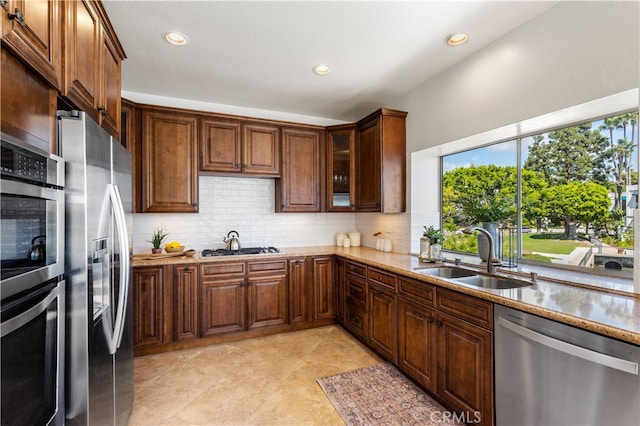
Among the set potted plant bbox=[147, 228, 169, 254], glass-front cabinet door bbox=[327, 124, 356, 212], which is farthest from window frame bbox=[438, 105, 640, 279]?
potted plant bbox=[147, 228, 169, 254]

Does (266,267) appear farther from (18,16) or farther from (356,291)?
(18,16)

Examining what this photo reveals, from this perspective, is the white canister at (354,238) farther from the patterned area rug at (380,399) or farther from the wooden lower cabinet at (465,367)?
the wooden lower cabinet at (465,367)

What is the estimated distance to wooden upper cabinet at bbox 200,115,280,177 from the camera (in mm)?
3367

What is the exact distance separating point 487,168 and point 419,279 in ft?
4.56

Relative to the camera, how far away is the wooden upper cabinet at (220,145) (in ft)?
11.0

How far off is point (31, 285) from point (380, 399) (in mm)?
2145

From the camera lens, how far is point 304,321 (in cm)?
349

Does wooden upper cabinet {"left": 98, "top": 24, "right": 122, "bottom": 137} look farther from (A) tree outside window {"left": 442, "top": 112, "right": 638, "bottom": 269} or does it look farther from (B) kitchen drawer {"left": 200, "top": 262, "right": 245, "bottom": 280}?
(A) tree outside window {"left": 442, "top": 112, "right": 638, "bottom": 269}

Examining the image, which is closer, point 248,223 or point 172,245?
point 172,245

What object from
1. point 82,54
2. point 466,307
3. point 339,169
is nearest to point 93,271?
point 82,54

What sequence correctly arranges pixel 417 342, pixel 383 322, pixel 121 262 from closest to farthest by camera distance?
pixel 121 262 → pixel 417 342 → pixel 383 322

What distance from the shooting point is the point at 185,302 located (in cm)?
302

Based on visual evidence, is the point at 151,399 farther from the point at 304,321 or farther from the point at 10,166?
the point at 10,166

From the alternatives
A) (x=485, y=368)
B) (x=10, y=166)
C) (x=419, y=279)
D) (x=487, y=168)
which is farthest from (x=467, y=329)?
(x=10, y=166)
